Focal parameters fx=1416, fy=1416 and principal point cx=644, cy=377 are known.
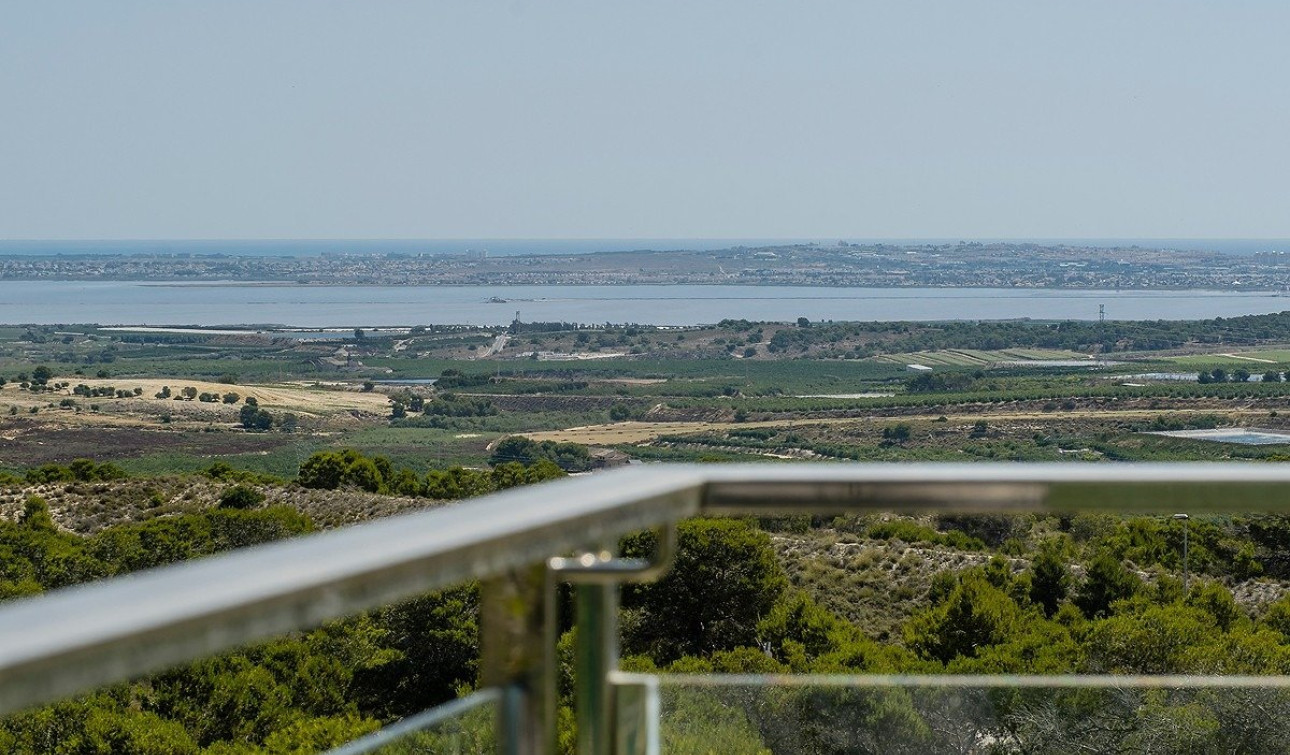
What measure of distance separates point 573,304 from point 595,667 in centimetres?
10938

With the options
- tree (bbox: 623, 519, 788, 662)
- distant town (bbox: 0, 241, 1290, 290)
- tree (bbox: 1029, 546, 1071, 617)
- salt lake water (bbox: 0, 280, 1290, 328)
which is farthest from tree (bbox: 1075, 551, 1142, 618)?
distant town (bbox: 0, 241, 1290, 290)

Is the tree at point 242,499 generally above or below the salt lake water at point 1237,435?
above

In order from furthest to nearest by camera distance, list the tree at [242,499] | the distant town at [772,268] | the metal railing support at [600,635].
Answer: the distant town at [772,268] → the tree at [242,499] → the metal railing support at [600,635]

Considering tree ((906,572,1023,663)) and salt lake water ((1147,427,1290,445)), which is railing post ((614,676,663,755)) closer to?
tree ((906,572,1023,663))

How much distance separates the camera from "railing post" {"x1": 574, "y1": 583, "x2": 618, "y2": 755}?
3.56ft

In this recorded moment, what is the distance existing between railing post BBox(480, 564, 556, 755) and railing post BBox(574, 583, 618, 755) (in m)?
0.11

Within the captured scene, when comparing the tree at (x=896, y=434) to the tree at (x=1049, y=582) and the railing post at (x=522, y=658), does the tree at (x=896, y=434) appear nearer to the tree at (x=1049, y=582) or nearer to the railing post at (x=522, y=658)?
the tree at (x=1049, y=582)

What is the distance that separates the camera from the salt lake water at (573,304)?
9362cm

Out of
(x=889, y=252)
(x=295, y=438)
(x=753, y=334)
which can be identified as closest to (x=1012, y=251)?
(x=889, y=252)

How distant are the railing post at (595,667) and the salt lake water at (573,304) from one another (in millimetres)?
86374

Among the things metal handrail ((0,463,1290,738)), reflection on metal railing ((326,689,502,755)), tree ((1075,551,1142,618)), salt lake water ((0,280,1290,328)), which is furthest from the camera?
salt lake water ((0,280,1290,328))

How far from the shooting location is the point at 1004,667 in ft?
6.40

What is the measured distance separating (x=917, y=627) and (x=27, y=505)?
19.0 meters

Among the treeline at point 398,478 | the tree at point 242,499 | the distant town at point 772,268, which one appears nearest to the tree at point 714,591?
the tree at point 242,499
